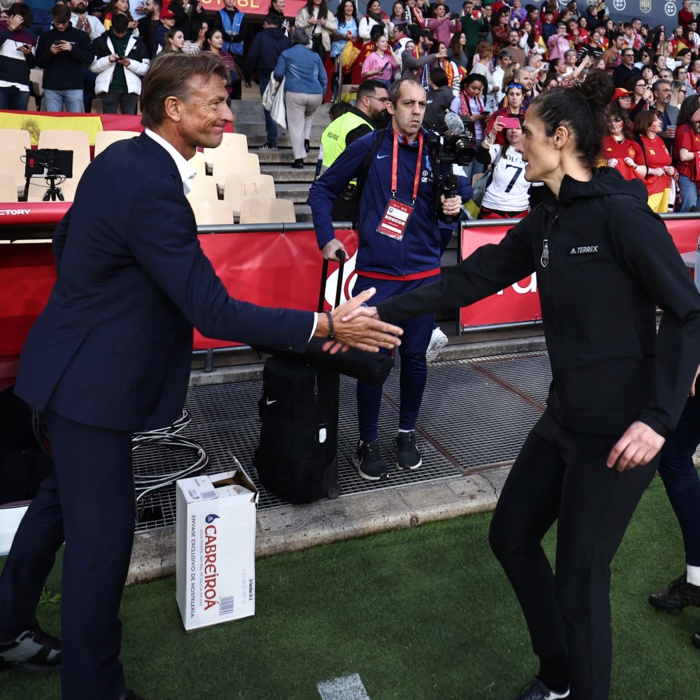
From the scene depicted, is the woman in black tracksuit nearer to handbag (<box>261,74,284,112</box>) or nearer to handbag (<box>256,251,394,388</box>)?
handbag (<box>256,251,394,388</box>)

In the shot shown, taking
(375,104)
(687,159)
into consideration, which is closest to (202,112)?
(375,104)

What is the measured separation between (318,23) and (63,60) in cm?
414

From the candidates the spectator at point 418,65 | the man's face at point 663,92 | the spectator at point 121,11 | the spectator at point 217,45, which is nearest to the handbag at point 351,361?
the spectator at point 418,65

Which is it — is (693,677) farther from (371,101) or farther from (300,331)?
(371,101)

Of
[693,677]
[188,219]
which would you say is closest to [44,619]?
[188,219]

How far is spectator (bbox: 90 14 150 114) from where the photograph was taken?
958 cm

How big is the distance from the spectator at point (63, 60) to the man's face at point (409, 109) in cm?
651

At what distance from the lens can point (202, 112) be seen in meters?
2.29

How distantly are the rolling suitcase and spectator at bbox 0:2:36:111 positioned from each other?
730 centimetres

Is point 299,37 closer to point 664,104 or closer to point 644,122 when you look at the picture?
point 644,122

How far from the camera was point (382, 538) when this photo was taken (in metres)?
3.78

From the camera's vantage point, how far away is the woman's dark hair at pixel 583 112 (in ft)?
7.26

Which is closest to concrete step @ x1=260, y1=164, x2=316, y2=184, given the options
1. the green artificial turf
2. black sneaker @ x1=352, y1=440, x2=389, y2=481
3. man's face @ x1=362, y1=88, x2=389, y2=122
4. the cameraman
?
man's face @ x1=362, y1=88, x2=389, y2=122

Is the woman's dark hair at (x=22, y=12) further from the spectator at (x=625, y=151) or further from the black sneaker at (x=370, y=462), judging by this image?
the black sneaker at (x=370, y=462)
